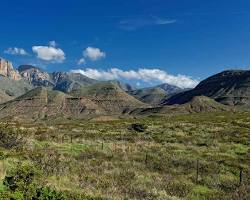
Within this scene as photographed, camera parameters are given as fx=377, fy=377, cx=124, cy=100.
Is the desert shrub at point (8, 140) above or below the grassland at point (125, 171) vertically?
above

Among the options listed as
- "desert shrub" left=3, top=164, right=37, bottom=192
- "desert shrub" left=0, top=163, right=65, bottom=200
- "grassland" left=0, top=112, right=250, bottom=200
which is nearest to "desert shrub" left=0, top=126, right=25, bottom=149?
"grassland" left=0, top=112, right=250, bottom=200

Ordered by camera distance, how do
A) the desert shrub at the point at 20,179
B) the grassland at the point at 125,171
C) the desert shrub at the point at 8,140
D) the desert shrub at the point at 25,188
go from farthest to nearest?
1. the desert shrub at the point at 8,140
2. the grassland at the point at 125,171
3. the desert shrub at the point at 20,179
4. the desert shrub at the point at 25,188

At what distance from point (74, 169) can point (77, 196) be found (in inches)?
340

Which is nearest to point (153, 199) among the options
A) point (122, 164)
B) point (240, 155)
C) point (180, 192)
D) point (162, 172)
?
point (180, 192)

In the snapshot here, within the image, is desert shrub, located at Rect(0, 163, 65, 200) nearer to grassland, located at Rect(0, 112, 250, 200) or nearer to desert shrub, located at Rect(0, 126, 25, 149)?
grassland, located at Rect(0, 112, 250, 200)

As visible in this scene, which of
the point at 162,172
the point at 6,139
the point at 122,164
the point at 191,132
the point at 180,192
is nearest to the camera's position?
the point at 180,192

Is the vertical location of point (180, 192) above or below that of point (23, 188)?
below

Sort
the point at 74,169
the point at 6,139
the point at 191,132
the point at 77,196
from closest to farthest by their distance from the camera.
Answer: the point at 77,196, the point at 74,169, the point at 6,139, the point at 191,132

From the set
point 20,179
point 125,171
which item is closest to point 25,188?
point 20,179

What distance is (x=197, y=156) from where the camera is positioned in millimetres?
29219

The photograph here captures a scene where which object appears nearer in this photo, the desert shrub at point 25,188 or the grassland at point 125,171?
the desert shrub at point 25,188

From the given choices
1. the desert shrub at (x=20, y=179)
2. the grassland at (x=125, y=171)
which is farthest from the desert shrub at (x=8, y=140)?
the desert shrub at (x=20, y=179)

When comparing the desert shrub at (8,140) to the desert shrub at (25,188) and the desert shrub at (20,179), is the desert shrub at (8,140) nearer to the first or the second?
the desert shrub at (25,188)

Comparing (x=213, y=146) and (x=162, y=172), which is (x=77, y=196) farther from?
(x=213, y=146)
